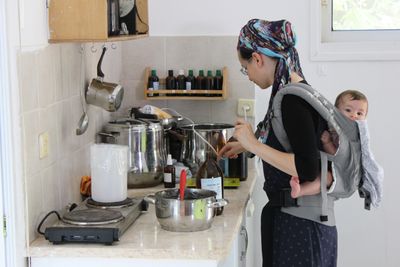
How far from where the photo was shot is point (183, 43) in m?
3.73

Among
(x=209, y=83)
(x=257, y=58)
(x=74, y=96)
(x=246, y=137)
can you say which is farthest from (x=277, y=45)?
(x=209, y=83)

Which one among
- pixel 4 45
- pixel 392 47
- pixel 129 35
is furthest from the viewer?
pixel 392 47

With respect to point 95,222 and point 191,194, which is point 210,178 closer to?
point 191,194

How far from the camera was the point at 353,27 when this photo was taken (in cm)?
379

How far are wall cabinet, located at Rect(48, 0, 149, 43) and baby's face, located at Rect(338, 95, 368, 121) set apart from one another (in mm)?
1113

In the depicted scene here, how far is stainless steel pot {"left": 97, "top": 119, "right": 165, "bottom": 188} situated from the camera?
3133mm

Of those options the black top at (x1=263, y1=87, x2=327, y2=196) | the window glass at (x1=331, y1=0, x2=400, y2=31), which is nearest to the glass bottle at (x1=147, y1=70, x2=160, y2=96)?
the window glass at (x1=331, y1=0, x2=400, y2=31)

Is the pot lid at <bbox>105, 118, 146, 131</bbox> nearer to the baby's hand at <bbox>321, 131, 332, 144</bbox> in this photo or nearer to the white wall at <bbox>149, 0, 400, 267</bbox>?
the white wall at <bbox>149, 0, 400, 267</bbox>

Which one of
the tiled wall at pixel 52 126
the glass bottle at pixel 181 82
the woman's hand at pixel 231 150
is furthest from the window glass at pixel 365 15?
the tiled wall at pixel 52 126

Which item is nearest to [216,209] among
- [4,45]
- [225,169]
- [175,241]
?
[175,241]

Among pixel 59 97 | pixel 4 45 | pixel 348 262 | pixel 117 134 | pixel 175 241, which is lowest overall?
pixel 348 262

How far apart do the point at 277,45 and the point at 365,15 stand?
1.30 meters

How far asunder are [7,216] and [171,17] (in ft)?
5.62

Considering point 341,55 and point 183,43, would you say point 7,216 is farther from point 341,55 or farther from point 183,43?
point 341,55
